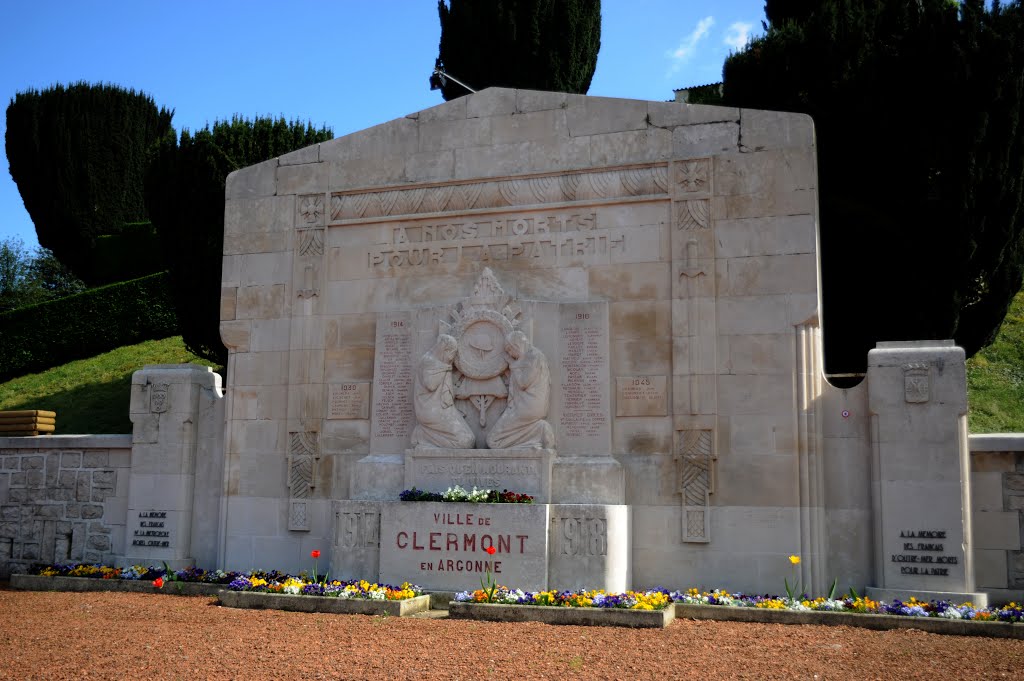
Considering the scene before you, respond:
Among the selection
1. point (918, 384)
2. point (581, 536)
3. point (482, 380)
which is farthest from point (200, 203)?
point (918, 384)

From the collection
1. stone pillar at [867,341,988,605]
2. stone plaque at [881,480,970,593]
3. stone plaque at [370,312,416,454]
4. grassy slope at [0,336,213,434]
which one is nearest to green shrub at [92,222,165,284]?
grassy slope at [0,336,213,434]

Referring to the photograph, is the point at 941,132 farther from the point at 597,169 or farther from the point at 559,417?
the point at 559,417

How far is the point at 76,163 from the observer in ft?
117

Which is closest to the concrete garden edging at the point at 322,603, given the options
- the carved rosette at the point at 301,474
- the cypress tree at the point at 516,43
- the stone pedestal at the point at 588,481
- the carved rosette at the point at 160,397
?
the carved rosette at the point at 301,474

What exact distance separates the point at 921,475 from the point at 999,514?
0.96 m

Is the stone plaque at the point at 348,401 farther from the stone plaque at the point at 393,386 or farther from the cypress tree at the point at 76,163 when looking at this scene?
the cypress tree at the point at 76,163

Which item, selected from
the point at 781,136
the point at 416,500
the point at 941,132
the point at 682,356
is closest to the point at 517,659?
the point at 416,500

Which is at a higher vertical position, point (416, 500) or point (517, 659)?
point (416, 500)

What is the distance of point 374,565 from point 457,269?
13.4 feet

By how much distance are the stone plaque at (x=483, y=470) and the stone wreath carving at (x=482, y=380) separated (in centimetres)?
15

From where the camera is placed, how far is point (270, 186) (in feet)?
45.4

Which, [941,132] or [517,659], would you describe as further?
[941,132]

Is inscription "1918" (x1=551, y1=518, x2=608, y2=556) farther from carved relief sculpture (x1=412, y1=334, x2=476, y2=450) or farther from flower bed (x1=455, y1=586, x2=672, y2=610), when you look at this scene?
carved relief sculpture (x1=412, y1=334, x2=476, y2=450)

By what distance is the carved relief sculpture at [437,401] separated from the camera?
39.2 ft
